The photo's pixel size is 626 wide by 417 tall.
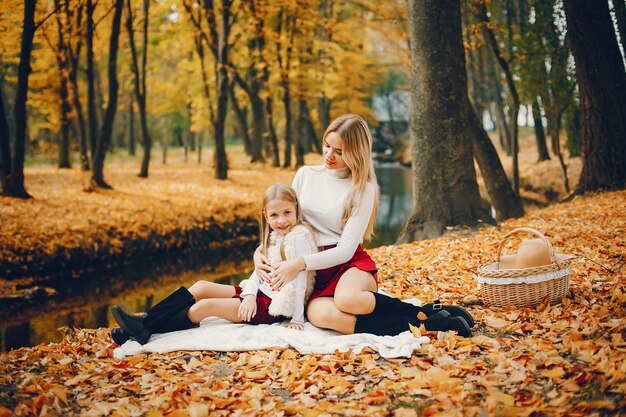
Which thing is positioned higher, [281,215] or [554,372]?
[281,215]

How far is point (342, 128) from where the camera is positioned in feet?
13.9

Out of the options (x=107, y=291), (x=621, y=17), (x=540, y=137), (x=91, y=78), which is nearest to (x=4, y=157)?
(x=91, y=78)

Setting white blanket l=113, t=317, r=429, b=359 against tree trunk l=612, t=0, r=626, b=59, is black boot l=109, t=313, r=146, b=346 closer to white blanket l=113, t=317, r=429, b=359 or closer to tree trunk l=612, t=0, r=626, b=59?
white blanket l=113, t=317, r=429, b=359

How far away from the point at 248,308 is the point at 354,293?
91 cm

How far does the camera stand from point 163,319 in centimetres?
435

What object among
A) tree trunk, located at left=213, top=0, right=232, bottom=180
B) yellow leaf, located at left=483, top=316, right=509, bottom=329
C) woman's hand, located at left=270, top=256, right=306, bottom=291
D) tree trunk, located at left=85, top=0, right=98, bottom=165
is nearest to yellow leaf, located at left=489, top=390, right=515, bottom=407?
yellow leaf, located at left=483, top=316, right=509, bottom=329

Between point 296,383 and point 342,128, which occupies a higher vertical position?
point 342,128

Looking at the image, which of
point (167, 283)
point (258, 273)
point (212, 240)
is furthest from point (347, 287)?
point (212, 240)

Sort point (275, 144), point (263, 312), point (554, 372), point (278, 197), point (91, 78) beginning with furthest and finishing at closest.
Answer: point (275, 144) → point (91, 78) → point (263, 312) → point (278, 197) → point (554, 372)

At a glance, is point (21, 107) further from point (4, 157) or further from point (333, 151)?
point (333, 151)

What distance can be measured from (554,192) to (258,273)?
14.8 m

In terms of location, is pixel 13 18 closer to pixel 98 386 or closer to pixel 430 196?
pixel 430 196

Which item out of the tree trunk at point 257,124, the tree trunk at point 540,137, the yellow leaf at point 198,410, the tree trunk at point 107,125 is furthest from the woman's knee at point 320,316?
the tree trunk at point 257,124

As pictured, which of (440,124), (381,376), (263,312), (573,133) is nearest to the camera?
(381,376)
